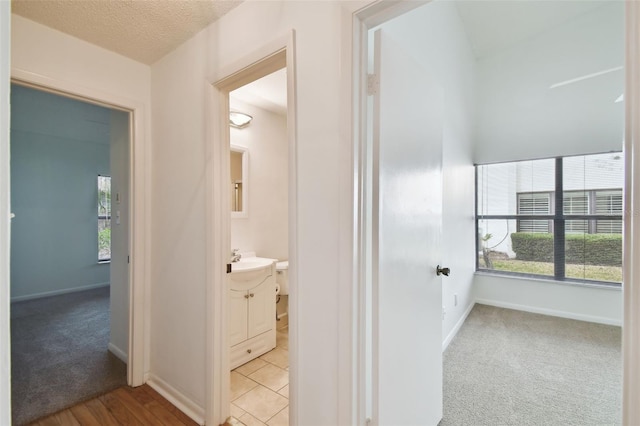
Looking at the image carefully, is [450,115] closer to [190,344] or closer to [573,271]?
[573,271]

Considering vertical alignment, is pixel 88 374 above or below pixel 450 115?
below

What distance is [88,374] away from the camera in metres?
2.29

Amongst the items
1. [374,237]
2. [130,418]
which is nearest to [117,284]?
[130,418]

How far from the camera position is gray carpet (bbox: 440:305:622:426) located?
1.83 metres

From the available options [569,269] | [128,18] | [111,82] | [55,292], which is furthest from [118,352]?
[569,269]

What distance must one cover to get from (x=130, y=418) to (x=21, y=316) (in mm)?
3243

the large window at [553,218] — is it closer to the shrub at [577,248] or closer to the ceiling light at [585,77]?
the shrub at [577,248]

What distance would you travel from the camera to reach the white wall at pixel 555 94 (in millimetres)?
3316

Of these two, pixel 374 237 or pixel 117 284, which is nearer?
pixel 374 237

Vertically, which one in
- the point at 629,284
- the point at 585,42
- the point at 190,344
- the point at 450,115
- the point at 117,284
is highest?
the point at 585,42

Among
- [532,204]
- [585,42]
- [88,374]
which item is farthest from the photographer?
[532,204]

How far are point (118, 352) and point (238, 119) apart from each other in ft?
8.17

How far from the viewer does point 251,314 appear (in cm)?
257

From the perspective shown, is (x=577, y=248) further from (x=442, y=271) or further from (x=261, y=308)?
(x=261, y=308)
